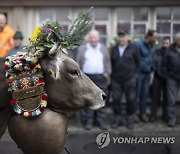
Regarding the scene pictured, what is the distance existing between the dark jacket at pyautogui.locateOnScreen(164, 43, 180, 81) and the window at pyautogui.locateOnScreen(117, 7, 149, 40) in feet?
7.10

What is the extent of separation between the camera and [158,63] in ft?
25.6

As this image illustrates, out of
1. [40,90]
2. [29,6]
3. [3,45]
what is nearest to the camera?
[40,90]

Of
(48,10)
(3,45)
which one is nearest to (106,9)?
(48,10)

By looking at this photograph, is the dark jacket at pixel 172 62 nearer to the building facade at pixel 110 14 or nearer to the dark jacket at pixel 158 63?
the dark jacket at pixel 158 63

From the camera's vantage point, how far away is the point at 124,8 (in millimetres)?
9766

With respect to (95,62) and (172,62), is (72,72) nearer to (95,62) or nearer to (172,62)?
(95,62)

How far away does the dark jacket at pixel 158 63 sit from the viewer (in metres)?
7.80

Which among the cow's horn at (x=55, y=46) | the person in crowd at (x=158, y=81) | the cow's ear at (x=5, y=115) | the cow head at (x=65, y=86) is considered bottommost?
the person in crowd at (x=158, y=81)

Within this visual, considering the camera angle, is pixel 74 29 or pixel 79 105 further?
pixel 74 29

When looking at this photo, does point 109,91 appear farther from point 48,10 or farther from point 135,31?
point 48,10

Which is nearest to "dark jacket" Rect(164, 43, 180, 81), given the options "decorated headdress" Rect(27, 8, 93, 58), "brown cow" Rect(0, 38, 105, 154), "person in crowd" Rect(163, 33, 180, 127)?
"person in crowd" Rect(163, 33, 180, 127)

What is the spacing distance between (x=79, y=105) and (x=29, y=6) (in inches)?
311

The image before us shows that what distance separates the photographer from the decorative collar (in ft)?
6.57

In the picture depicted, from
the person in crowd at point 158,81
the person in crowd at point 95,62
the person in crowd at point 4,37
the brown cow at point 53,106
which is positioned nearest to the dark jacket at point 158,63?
the person in crowd at point 158,81
